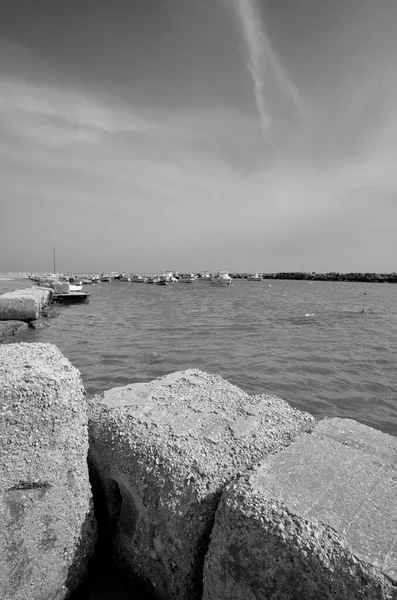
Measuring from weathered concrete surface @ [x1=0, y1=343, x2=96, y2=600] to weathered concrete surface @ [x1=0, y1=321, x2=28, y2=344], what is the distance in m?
12.3

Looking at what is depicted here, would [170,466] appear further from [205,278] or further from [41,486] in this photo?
[205,278]

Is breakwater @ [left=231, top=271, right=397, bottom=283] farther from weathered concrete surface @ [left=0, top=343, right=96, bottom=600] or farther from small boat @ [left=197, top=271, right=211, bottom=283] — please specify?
Result: weathered concrete surface @ [left=0, top=343, right=96, bottom=600]

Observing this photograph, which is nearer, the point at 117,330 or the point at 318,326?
the point at 117,330

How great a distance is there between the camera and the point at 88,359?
9.53m

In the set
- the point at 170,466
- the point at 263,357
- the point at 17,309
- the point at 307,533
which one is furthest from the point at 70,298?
the point at 307,533

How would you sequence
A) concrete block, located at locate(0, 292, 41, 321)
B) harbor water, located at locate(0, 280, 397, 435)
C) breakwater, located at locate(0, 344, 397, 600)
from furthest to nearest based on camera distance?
concrete block, located at locate(0, 292, 41, 321)
harbor water, located at locate(0, 280, 397, 435)
breakwater, located at locate(0, 344, 397, 600)

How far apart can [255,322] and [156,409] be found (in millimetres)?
15635

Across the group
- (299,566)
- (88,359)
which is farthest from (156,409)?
(88,359)

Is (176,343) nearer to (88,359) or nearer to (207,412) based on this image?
(88,359)

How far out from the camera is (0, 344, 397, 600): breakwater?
1.54 meters

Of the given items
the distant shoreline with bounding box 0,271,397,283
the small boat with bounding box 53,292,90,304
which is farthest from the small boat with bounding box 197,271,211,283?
the small boat with bounding box 53,292,90,304

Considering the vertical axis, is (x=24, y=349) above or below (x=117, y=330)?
above

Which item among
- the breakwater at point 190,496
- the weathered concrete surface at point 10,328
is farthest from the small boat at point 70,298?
the breakwater at point 190,496

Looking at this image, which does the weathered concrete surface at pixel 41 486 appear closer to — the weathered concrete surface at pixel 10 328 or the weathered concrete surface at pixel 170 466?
the weathered concrete surface at pixel 170 466
